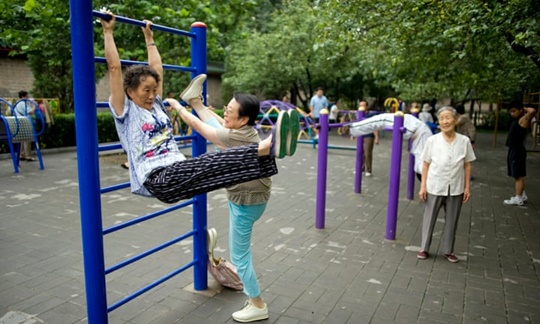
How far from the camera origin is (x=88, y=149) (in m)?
2.26

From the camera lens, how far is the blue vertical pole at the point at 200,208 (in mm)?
3105

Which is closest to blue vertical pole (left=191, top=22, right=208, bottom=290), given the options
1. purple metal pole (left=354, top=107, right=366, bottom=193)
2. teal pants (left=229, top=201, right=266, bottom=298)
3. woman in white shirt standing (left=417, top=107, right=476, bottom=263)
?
teal pants (left=229, top=201, right=266, bottom=298)

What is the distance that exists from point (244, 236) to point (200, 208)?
56 centimetres

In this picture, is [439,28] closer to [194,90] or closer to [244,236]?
[194,90]

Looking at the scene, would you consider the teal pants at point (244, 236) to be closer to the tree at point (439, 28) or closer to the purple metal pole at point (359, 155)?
the tree at point (439, 28)

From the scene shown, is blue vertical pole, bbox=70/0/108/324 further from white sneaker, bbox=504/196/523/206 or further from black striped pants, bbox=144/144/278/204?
white sneaker, bbox=504/196/523/206

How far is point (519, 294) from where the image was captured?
347 centimetres

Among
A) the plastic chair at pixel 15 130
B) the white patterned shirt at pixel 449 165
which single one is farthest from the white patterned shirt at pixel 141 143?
the plastic chair at pixel 15 130

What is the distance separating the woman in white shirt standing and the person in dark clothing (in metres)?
2.85

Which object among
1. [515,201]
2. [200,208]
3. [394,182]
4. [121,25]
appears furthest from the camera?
[121,25]

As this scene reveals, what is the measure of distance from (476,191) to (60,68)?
481 inches

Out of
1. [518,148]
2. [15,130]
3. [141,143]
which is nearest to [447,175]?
[141,143]

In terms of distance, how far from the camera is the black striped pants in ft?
7.19

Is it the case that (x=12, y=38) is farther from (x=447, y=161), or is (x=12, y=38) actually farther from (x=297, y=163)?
(x=447, y=161)
